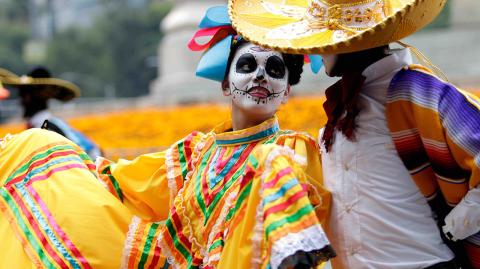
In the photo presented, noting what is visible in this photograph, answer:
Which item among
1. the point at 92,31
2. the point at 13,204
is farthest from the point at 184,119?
the point at 92,31

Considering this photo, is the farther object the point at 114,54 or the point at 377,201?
the point at 114,54

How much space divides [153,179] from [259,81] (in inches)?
34.9

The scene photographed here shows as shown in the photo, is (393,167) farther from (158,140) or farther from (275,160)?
(158,140)

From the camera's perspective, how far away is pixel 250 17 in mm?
3879

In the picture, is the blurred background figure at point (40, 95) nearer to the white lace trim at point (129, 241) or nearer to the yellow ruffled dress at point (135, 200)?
the yellow ruffled dress at point (135, 200)

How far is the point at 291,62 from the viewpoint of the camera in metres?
4.22

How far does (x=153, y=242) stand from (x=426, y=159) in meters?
1.69

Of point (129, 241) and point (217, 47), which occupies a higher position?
point (217, 47)

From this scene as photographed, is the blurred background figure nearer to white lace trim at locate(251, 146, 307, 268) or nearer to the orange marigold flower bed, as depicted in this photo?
the orange marigold flower bed

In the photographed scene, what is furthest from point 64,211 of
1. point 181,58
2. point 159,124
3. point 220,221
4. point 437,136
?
point 181,58

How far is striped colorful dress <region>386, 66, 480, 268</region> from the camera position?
10.6 ft

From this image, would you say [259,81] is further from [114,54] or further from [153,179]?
[114,54]

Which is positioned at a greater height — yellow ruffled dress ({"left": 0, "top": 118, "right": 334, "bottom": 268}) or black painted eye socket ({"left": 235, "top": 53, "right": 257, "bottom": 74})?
black painted eye socket ({"left": 235, "top": 53, "right": 257, "bottom": 74})

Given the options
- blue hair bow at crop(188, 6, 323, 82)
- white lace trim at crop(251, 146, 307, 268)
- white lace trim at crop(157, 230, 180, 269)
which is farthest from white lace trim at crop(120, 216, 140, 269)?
white lace trim at crop(251, 146, 307, 268)
